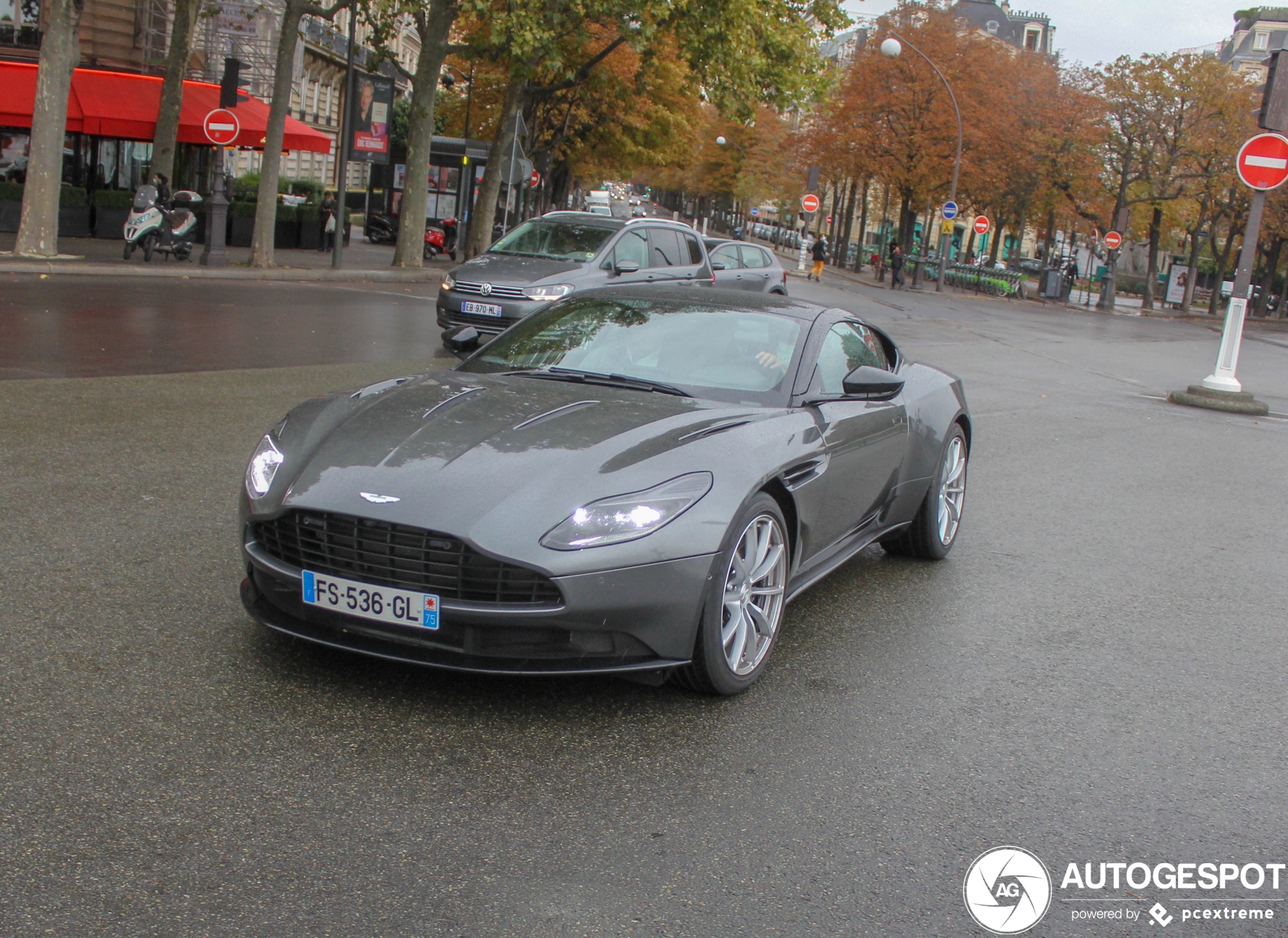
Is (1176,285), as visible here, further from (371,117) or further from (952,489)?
(952,489)

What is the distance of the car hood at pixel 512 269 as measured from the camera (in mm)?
14693

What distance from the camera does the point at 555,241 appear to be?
642 inches

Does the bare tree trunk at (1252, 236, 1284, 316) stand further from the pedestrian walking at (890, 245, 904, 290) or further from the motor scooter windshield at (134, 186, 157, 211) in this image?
the motor scooter windshield at (134, 186, 157, 211)

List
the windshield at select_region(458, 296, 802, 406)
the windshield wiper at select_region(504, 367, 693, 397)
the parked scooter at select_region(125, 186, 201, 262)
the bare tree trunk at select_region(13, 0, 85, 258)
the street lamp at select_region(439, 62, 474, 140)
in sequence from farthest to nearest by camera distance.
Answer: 1. the street lamp at select_region(439, 62, 474, 140)
2. the parked scooter at select_region(125, 186, 201, 262)
3. the bare tree trunk at select_region(13, 0, 85, 258)
4. the windshield at select_region(458, 296, 802, 406)
5. the windshield wiper at select_region(504, 367, 693, 397)

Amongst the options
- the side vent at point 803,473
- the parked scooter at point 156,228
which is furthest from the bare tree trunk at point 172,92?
the side vent at point 803,473

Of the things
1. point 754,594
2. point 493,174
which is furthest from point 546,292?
point 493,174

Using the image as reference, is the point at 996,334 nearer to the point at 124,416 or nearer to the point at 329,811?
the point at 124,416

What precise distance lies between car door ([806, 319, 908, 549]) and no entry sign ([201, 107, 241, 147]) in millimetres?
20063

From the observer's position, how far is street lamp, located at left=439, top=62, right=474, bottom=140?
41.7m

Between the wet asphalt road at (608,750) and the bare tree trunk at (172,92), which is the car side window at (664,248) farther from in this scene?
the bare tree trunk at (172,92)

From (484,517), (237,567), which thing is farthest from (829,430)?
(237,567)

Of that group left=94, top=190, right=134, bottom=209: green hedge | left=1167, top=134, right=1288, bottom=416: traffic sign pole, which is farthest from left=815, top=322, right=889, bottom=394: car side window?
left=94, top=190, right=134, bottom=209: green hedge

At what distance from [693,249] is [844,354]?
39.5 feet

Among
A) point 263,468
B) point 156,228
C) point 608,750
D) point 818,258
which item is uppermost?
point 818,258
